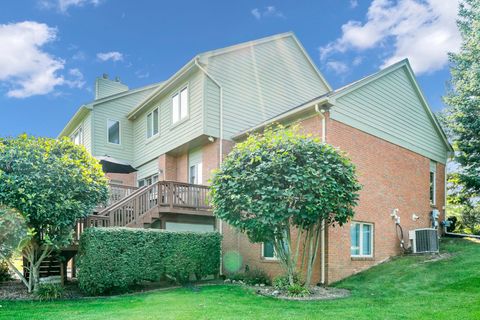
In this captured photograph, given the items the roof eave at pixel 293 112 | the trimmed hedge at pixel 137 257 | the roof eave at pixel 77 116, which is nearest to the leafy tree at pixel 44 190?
the trimmed hedge at pixel 137 257

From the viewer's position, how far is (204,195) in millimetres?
13875

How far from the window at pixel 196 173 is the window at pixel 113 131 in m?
5.73

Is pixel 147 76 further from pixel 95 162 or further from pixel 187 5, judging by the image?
pixel 95 162

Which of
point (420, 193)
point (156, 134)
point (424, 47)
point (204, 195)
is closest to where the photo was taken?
point (204, 195)

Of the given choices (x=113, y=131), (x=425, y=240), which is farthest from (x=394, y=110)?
(x=113, y=131)

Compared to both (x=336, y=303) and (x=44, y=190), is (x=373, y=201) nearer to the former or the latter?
(x=336, y=303)

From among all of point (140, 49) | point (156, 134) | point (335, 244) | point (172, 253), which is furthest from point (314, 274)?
point (140, 49)

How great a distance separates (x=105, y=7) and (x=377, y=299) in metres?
15.1

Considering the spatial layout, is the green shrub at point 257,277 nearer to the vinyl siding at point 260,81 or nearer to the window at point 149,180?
the vinyl siding at point 260,81

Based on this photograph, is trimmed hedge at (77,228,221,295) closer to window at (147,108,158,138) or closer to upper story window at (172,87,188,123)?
upper story window at (172,87,188,123)

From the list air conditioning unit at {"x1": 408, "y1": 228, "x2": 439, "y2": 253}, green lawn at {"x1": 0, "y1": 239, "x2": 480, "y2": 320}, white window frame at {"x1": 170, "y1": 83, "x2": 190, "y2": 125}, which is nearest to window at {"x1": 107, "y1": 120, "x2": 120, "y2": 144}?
white window frame at {"x1": 170, "y1": 83, "x2": 190, "y2": 125}

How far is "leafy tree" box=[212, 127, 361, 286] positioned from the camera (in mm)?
9352

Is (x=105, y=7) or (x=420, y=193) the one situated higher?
(x=105, y=7)

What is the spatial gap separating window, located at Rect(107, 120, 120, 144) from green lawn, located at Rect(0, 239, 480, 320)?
11048 mm
